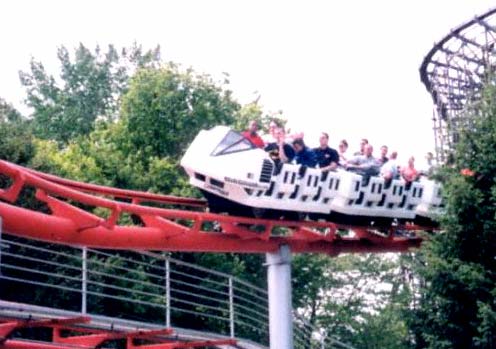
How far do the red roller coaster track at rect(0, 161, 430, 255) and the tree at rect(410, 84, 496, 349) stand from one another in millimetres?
1248

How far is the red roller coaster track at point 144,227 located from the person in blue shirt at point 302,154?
70 cm

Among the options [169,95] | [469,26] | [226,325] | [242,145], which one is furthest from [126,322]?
[169,95]

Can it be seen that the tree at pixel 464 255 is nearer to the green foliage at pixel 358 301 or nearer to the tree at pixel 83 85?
the green foliage at pixel 358 301

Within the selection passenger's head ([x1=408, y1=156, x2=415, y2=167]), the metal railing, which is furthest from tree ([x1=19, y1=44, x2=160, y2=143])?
passenger's head ([x1=408, y1=156, x2=415, y2=167])

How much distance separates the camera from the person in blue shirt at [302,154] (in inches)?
461

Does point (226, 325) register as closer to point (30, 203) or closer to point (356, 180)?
point (30, 203)

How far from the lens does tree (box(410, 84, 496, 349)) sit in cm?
1145

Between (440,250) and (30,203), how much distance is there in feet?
30.8

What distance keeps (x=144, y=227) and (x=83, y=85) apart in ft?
107

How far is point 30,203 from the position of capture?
1891cm

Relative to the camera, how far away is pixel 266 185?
420 inches

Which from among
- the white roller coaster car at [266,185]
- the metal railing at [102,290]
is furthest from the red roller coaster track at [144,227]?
the metal railing at [102,290]

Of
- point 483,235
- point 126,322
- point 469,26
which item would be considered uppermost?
point 469,26

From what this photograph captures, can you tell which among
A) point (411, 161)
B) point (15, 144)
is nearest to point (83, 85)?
point (15, 144)
